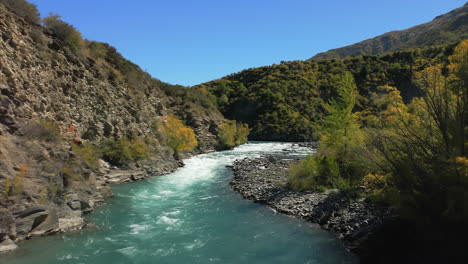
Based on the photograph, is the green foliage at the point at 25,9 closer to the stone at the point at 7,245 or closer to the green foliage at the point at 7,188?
the green foliage at the point at 7,188

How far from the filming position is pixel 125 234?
418 inches

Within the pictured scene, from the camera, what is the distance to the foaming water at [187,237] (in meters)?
8.69

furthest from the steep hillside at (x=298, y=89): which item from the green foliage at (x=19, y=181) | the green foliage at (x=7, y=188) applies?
the green foliage at (x=7, y=188)

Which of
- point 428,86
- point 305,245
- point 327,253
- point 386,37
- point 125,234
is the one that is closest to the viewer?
point 428,86

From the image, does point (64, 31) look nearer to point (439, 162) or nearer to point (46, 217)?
point (46, 217)

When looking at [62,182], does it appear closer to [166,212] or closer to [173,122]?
[166,212]

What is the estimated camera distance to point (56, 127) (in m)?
15.5

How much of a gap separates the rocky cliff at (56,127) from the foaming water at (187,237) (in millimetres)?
1043

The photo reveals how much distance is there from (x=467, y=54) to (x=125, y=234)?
1252 centimetres

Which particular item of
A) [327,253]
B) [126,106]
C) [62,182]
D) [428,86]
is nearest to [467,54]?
[428,86]

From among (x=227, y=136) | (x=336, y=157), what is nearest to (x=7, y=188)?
(x=336, y=157)

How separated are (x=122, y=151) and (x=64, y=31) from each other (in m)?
10.9

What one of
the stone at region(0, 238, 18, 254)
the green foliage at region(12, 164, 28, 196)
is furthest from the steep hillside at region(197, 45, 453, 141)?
the stone at region(0, 238, 18, 254)

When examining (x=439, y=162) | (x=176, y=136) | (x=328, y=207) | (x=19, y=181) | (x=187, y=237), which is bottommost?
(x=328, y=207)
